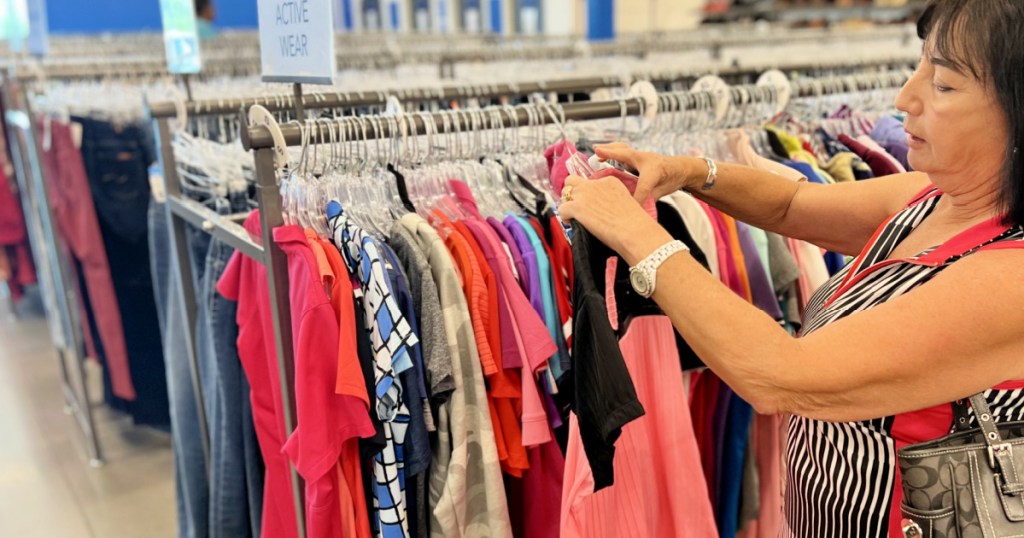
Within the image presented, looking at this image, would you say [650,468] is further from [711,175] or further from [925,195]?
[925,195]

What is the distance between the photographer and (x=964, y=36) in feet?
3.22

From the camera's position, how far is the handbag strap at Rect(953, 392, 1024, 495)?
103cm

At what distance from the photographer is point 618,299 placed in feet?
4.42

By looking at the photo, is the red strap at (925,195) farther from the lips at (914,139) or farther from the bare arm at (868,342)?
the bare arm at (868,342)

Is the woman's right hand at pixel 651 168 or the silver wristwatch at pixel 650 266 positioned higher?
the woman's right hand at pixel 651 168

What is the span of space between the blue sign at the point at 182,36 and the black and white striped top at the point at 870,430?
1624 mm

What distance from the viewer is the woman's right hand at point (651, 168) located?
1295 mm

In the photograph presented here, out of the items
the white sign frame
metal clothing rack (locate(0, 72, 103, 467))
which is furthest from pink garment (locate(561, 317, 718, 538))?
metal clothing rack (locate(0, 72, 103, 467))

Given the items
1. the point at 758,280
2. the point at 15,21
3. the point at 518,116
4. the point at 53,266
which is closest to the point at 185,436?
the point at 518,116

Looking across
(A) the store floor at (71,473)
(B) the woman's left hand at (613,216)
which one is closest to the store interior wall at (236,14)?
(A) the store floor at (71,473)

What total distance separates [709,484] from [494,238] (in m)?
0.75

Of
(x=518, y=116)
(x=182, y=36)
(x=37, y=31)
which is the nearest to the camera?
(x=518, y=116)

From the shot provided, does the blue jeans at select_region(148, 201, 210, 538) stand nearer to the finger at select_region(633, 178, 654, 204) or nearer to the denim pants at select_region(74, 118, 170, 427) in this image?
the denim pants at select_region(74, 118, 170, 427)

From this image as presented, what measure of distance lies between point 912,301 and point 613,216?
39 centimetres
